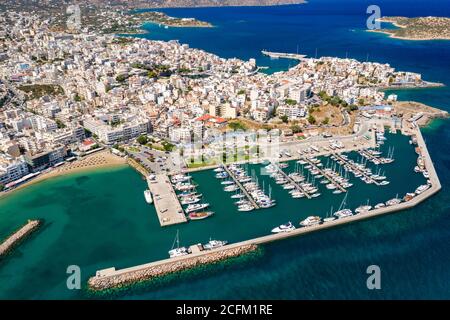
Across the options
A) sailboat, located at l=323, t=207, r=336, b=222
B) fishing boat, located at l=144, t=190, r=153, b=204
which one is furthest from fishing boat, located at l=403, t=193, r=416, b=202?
fishing boat, located at l=144, t=190, r=153, b=204

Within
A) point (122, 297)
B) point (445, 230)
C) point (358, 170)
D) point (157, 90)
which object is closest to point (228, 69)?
point (157, 90)

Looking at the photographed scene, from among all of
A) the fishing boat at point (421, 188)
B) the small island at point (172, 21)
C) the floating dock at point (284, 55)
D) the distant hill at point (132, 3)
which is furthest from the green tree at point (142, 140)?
the distant hill at point (132, 3)

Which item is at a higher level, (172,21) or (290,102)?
(172,21)

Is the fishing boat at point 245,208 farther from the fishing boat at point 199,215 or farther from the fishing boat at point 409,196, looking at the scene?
the fishing boat at point 409,196

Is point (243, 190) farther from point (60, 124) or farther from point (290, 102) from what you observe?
point (60, 124)

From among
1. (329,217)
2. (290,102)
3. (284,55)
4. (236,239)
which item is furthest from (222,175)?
(284,55)

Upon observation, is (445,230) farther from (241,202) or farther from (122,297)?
(122,297)
